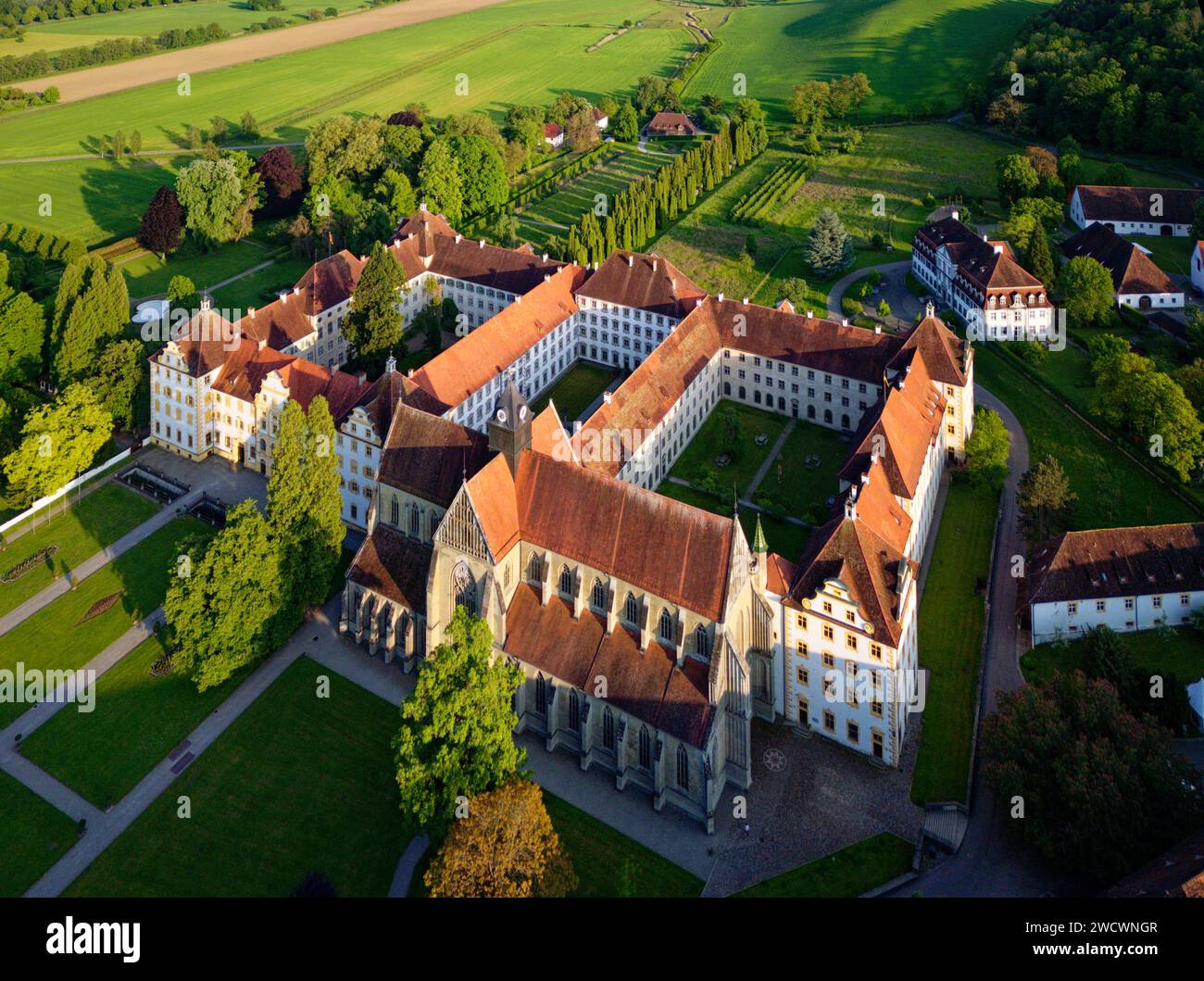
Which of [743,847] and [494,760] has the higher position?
[494,760]

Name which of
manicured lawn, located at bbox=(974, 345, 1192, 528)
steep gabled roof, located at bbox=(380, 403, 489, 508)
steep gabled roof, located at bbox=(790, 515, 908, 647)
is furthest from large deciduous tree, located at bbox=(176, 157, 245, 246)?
steep gabled roof, located at bbox=(790, 515, 908, 647)

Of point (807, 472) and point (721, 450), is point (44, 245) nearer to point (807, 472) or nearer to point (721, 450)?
point (721, 450)

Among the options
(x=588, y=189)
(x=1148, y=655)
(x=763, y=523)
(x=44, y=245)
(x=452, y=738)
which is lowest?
(x=1148, y=655)

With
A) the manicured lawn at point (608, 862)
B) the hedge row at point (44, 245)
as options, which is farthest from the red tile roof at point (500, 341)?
the hedge row at point (44, 245)

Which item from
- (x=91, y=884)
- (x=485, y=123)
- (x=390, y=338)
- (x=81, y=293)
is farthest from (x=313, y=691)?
(x=485, y=123)

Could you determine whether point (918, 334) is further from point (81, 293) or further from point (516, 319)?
point (81, 293)

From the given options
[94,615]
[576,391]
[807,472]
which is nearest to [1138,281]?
[807,472]
